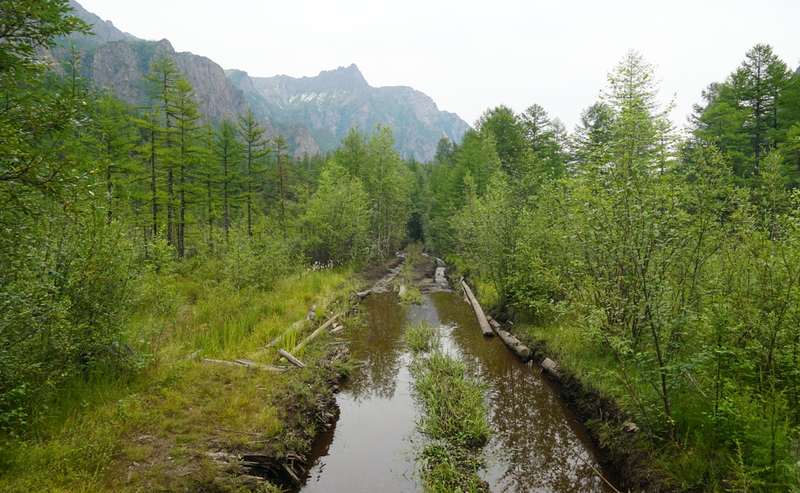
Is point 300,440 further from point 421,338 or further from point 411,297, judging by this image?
point 411,297

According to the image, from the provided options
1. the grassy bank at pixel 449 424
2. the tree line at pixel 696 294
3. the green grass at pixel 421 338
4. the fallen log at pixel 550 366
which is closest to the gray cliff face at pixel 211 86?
the green grass at pixel 421 338

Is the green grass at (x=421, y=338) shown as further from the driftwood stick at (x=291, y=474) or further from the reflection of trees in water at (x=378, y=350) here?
the driftwood stick at (x=291, y=474)

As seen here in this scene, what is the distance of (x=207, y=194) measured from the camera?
23.8m

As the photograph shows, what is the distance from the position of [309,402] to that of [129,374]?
3.27m

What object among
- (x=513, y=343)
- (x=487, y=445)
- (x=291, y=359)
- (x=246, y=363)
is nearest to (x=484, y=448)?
(x=487, y=445)

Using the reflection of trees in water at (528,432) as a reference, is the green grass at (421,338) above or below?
above

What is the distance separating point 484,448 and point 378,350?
17.7 feet

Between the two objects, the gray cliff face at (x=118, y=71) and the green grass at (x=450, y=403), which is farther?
the gray cliff face at (x=118, y=71)

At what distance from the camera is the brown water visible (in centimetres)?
575

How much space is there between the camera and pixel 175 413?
5750 mm

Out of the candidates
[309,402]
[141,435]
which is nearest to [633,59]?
[309,402]

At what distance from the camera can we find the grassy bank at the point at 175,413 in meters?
4.17

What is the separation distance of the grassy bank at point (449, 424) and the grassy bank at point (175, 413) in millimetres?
2229

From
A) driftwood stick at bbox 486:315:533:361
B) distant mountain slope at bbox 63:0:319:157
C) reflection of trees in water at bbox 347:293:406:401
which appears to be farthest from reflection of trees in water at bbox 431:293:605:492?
distant mountain slope at bbox 63:0:319:157
